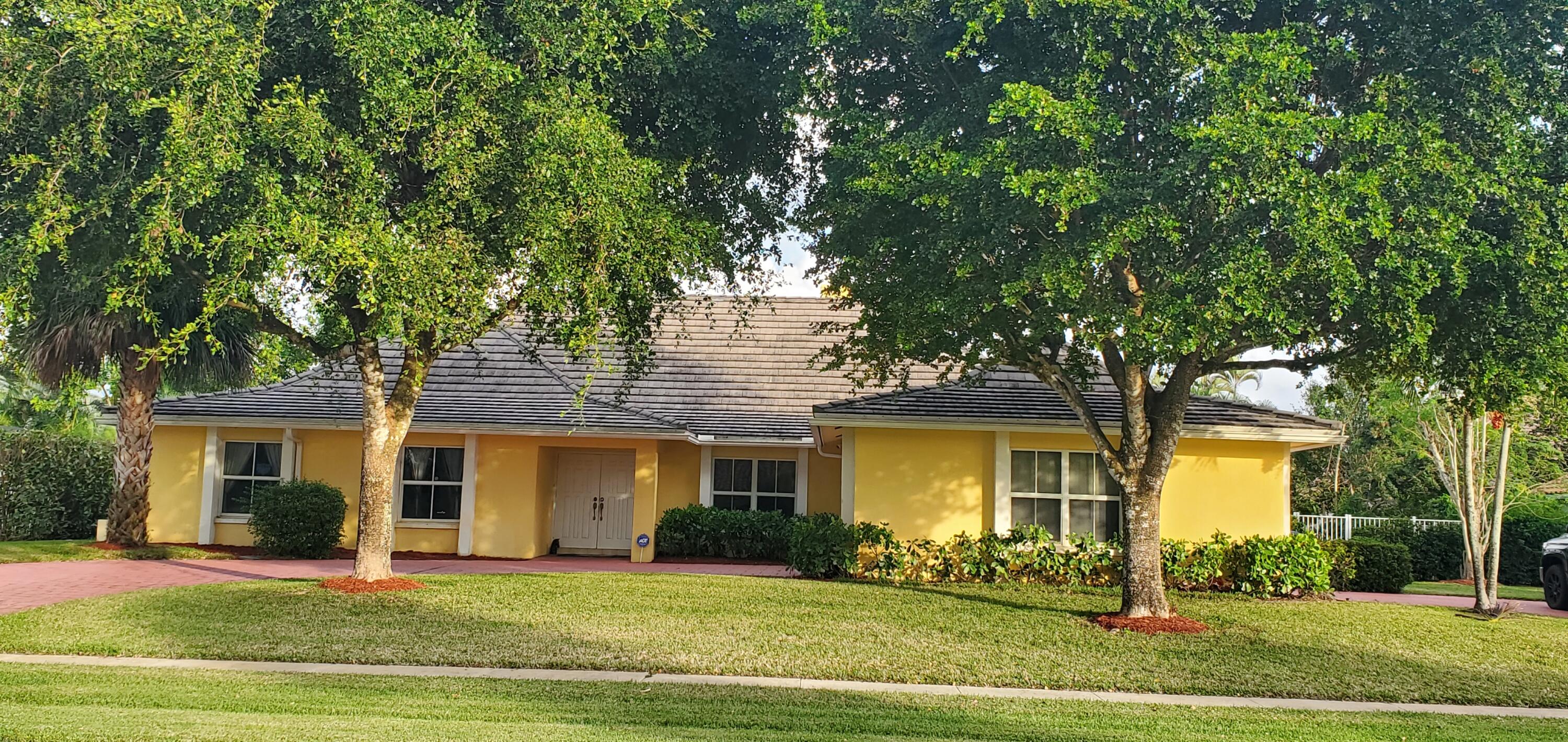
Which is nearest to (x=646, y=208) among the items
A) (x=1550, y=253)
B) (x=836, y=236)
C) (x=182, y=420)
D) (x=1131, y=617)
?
(x=836, y=236)

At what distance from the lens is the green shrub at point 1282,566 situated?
15367 millimetres

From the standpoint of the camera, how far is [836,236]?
12711 millimetres

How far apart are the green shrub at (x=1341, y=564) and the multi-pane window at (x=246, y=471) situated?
60.0 feet

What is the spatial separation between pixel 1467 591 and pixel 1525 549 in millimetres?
3722

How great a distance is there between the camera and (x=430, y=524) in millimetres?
19953

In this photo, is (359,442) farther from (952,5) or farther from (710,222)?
(952,5)

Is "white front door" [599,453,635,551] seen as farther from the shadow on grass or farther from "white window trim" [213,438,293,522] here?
the shadow on grass

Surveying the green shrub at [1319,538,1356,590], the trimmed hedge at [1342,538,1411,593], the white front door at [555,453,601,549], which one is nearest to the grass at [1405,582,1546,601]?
the trimmed hedge at [1342,538,1411,593]

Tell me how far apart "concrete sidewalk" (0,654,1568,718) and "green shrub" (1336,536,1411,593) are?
30.6ft

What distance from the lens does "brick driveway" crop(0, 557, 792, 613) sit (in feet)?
46.7

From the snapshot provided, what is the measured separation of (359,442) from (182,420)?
3.08m

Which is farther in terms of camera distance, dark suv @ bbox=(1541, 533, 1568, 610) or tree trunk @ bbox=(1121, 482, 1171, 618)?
dark suv @ bbox=(1541, 533, 1568, 610)

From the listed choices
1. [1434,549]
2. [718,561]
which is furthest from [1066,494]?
[1434,549]

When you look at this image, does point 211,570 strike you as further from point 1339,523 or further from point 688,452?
point 1339,523
